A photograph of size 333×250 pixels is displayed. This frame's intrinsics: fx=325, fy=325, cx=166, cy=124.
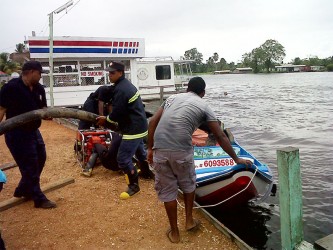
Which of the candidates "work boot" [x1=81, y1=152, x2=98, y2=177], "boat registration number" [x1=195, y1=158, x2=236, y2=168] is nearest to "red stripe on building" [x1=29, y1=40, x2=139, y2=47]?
"work boot" [x1=81, y1=152, x2=98, y2=177]

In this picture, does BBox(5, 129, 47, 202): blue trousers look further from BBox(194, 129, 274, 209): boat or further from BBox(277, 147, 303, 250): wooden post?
BBox(277, 147, 303, 250): wooden post

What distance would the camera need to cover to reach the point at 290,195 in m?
3.41

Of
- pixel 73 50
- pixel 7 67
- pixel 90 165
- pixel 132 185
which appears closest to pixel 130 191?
pixel 132 185

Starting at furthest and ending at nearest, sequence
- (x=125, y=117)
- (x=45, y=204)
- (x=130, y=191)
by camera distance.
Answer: (x=130, y=191) < (x=125, y=117) < (x=45, y=204)

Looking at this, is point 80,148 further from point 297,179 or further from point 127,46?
point 127,46

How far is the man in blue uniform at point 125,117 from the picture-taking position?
16.1 feet

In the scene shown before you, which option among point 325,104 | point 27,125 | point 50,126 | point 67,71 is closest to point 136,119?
point 27,125

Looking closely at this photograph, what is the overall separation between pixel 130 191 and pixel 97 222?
0.96 meters

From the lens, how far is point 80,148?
24.9ft

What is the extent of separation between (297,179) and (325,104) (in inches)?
949

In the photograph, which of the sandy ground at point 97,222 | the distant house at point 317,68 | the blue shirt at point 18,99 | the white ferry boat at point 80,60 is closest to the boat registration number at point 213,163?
the sandy ground at point 97,222

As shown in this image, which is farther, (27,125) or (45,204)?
(45,204)

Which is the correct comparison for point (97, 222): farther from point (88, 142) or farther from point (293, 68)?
point (293, 68)

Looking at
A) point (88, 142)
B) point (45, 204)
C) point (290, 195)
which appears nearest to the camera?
point (290, 195)
